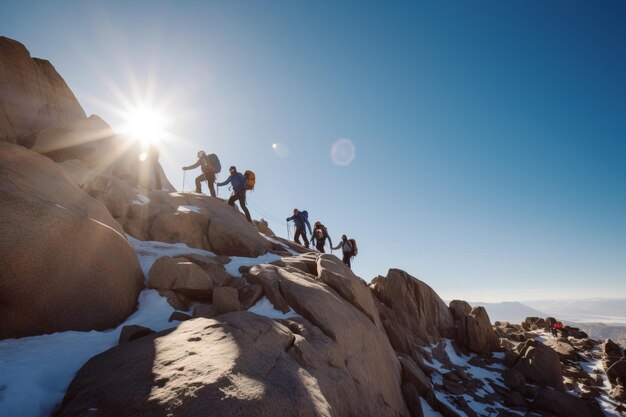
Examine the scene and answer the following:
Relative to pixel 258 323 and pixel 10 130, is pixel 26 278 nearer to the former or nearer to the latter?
pixel 258 323

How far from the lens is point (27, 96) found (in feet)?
69.1

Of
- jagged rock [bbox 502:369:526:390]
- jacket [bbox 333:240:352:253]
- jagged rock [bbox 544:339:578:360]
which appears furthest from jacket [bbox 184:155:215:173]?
jagged rock [bbox 544:339:578:360]

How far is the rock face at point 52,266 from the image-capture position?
6527 millimetres

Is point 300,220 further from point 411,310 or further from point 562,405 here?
point 562,405

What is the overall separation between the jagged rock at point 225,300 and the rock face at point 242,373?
4.66ft

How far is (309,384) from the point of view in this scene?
227 inches

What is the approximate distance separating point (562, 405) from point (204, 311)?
68.0 ft

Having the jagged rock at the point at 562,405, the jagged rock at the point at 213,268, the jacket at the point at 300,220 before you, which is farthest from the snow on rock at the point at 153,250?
the jagged rock at the point at 562,405

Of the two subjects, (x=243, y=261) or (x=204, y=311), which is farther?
(x=243, y=261)

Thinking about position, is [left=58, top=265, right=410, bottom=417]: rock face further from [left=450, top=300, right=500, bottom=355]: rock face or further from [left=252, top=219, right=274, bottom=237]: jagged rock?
[left=450, top=300, right=500, bottom=355]: rock face

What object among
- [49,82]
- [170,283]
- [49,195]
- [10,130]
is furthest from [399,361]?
[49,82]

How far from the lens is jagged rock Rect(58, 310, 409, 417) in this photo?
4250 mm

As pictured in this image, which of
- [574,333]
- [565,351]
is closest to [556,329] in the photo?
[574,333]

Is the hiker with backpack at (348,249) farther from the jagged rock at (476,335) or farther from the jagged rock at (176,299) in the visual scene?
the jagged rock at (176,299)
